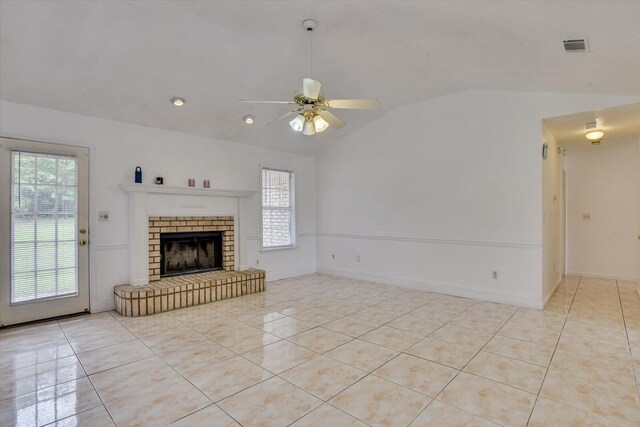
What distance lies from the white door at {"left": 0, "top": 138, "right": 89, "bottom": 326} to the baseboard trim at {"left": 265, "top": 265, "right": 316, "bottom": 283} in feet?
9.21

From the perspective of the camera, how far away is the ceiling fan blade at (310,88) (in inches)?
103

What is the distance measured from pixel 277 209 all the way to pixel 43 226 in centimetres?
349

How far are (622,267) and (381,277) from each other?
4.36 meters

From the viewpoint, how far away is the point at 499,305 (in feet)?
14.5

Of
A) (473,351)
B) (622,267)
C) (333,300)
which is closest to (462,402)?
(473,351)

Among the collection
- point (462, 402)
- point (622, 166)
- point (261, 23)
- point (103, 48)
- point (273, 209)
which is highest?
point (261, 23)

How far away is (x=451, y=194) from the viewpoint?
16.4 feet

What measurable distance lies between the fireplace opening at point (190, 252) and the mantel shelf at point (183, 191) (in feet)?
2.08

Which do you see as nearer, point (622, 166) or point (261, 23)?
point (261, 23)

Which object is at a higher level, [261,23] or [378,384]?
[261,23]

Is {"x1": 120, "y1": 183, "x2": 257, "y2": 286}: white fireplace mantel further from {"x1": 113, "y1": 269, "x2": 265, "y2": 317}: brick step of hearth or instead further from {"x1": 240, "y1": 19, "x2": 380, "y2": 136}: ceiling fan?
{"x1": 240, "y1": 19, "x2": 380, "y2": 136}: ceiling fan

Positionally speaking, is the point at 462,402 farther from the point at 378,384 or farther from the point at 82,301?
the point at 82,301

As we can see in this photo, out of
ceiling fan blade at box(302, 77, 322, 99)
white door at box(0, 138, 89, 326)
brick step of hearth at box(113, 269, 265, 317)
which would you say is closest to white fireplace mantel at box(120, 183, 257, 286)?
brick step of hearth at box(113, 269, 265, 317)

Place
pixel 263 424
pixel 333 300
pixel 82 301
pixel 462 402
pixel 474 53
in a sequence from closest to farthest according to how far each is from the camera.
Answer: pixel 263 424
pixel 462 402
pixel 474 53
pixel 82 301
pixel 333 300
